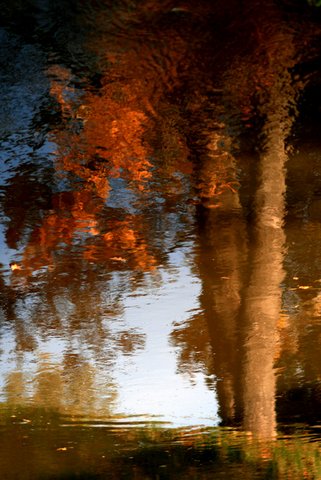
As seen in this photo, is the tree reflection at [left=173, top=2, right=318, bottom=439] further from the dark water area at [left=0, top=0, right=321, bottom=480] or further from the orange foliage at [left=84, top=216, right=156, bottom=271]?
the orange foliage at [left=84, top=216, right=156, bottom=271]

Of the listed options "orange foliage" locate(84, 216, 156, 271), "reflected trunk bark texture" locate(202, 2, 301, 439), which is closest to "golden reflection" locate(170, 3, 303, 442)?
"reflected trunk bark texture" locate(202, 2, 301, 439)

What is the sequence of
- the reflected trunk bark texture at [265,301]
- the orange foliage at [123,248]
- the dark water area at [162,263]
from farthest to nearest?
the orange foliage at [123,248] < the reflected trunk bark texture at [265,301] < the dark water area at [162,263]

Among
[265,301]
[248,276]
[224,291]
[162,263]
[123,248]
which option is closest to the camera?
[265,301]

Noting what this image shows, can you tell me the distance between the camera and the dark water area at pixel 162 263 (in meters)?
5.36

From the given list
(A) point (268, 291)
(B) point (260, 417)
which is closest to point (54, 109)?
(A) point (268, 291)

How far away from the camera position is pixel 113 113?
10.4 m

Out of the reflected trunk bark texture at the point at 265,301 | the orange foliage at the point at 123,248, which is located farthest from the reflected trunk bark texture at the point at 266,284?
the orange foliage at the point at 123,248

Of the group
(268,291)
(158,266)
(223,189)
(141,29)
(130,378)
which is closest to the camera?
(130,378)

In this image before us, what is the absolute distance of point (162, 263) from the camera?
723 cm

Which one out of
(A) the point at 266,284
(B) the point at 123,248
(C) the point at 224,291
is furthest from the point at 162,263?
(A) the point at 266,284

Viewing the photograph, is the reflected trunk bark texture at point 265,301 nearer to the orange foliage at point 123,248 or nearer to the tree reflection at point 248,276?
the tree reflection at point 248,276

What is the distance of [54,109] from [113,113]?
2.73 feet

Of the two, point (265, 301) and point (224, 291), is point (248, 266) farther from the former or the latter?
point (265, 301)

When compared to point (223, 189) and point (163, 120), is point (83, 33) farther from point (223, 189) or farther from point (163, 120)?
point (223, 189)
